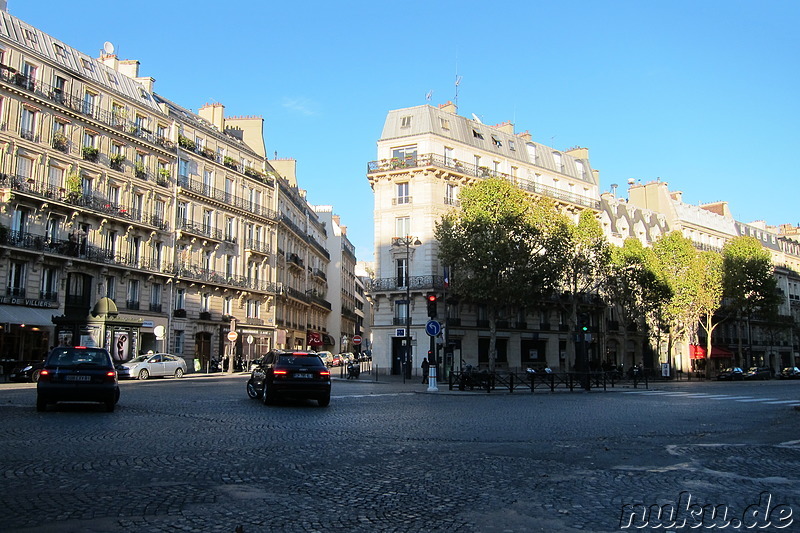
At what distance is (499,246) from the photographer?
42.9 metres

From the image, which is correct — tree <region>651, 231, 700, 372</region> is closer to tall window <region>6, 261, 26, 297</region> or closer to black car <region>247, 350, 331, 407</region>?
black car <region>247, 350, 331, 407</region>

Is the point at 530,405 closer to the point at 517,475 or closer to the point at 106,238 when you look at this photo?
the point at 517,475

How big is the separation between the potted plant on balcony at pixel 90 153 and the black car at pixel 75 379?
31.1m

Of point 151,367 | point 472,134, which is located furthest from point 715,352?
point 151,367

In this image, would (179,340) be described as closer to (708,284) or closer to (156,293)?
(156,293)

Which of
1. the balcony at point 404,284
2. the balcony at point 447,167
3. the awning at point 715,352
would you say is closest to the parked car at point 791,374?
the awning at point 715,352

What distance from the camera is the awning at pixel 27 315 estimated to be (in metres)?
36.0

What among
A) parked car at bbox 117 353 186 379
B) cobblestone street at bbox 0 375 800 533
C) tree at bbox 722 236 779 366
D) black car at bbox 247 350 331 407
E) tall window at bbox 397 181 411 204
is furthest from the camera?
tree at bbox 722 236 779 366

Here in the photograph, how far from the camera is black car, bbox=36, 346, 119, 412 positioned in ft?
47.1

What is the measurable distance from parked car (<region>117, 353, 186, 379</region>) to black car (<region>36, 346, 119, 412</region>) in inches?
772

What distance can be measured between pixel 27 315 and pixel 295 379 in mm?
26563

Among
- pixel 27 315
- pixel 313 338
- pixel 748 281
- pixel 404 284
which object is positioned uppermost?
pixel 748 281

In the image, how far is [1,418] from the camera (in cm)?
1289

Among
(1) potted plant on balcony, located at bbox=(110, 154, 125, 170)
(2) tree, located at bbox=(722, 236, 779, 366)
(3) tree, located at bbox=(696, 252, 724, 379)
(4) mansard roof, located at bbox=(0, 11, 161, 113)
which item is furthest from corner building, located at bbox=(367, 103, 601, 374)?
(4) mansard roof, located at bbox=(0, 11, 161, 113)
